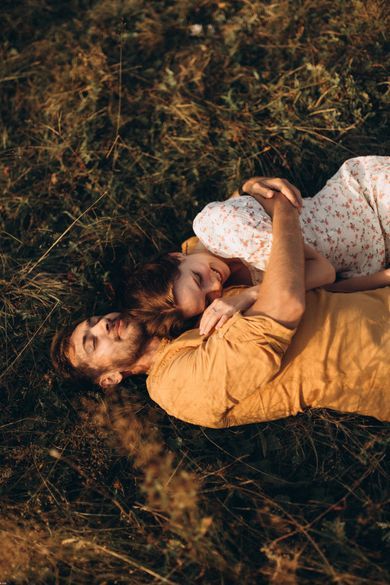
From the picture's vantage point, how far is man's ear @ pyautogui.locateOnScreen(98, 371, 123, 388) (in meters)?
3.80

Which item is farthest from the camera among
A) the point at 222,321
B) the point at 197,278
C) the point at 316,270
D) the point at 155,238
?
the point at 155,238

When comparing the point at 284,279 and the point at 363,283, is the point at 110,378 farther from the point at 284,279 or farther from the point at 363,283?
the point at 363,283

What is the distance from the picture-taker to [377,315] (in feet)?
10.7

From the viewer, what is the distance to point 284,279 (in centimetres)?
317

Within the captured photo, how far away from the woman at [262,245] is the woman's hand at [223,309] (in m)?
0.08

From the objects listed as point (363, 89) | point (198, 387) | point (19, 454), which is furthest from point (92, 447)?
point (363, 89)

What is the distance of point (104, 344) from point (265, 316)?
119 centimetres

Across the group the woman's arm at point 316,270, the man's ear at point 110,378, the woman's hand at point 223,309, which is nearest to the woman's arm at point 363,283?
the woman's arm at point 316,270

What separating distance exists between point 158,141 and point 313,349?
2698 mm

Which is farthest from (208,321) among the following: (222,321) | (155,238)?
(155,238)

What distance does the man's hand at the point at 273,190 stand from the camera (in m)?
3.66

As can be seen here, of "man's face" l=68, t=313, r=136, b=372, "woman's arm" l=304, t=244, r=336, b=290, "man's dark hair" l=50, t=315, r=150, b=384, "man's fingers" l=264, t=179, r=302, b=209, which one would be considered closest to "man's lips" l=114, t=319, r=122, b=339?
"man's face" l=68, t=313, r=136, b=372

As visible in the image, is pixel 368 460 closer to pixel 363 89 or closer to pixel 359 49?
pixel 363 89

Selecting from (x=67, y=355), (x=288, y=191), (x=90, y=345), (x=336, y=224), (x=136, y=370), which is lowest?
(x=136, y=370)
